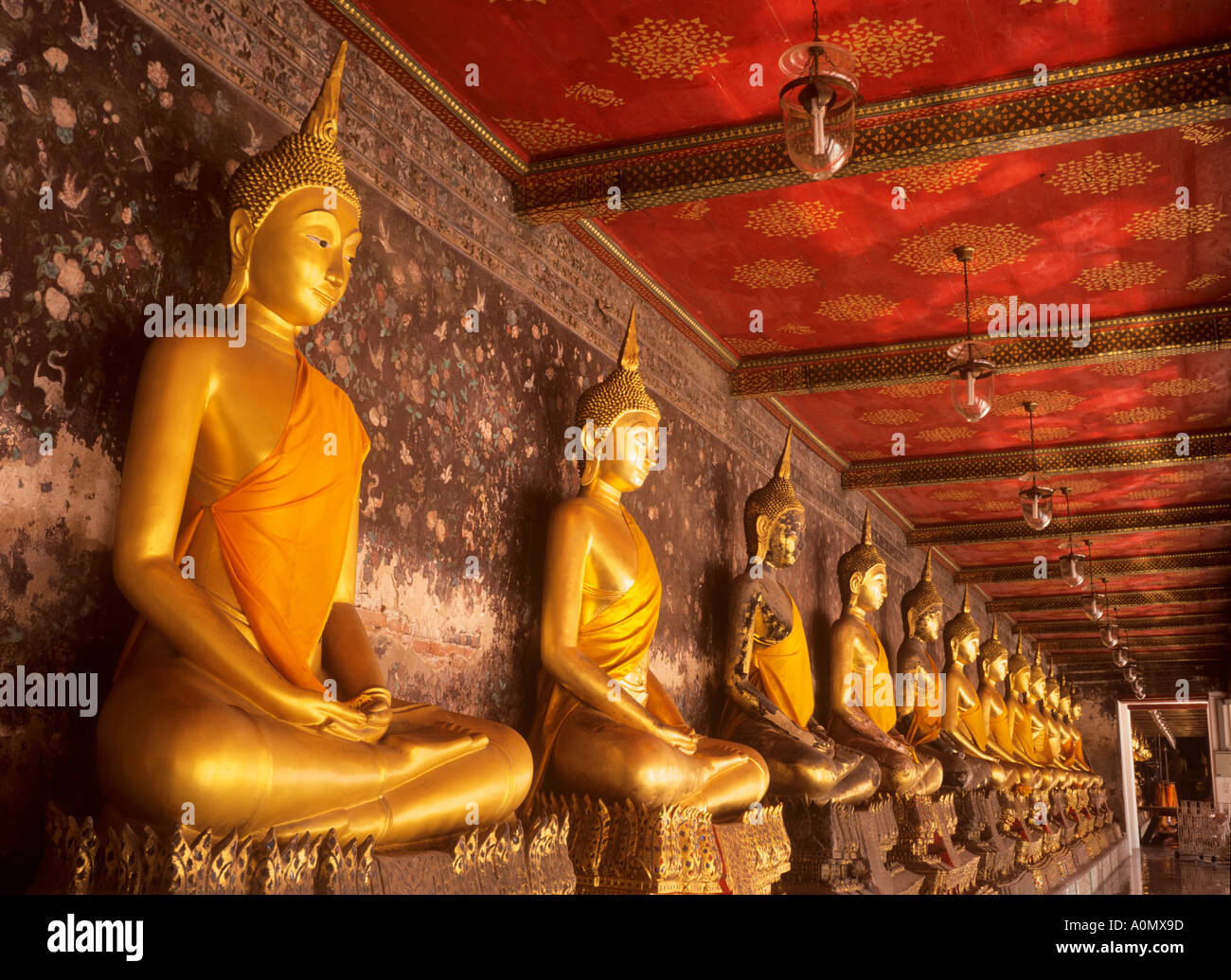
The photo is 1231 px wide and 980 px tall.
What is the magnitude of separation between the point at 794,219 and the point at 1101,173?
1.50m

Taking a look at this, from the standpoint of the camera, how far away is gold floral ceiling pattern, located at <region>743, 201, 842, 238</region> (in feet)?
18.9

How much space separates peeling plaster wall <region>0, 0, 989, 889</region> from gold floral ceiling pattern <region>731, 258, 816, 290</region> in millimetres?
680

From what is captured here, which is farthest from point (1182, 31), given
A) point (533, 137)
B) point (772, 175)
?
point (533, 137)

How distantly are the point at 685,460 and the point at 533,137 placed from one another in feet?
8.89

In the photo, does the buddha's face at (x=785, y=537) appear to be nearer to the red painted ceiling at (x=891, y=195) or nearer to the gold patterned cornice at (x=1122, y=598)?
the red painted ceiling at (x=891, y=195)

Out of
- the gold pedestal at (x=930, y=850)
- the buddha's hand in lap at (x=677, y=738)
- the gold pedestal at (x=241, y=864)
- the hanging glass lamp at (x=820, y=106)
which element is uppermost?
the hanging glass lamp at (x=820, y=106)

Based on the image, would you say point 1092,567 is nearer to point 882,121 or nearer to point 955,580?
point 955,580

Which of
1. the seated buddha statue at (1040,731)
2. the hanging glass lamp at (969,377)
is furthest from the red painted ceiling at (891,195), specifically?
the seated buddha statue at (1040,731)

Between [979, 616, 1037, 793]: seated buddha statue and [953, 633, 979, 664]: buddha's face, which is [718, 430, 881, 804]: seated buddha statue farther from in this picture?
[953, 633, 979, 664]: buddha's face

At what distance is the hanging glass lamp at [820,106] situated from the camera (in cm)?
337

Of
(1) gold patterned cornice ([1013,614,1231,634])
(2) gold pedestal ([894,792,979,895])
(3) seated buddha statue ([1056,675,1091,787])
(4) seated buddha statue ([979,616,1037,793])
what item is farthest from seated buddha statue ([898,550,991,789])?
(1) gold patterned cornice ([1013,614,1231,634])

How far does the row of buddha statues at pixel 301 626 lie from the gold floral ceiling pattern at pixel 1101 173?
2.47m

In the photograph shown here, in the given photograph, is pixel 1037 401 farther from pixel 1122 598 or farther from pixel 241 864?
pixel 1122 598

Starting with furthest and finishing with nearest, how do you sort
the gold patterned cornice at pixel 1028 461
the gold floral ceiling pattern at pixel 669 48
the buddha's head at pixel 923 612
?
1. the buddha's head at pixel 923 612
2. the gold patterned cornice at pixel 1028 461
3. the gold floral ceiling pattern at pixel 669 48
